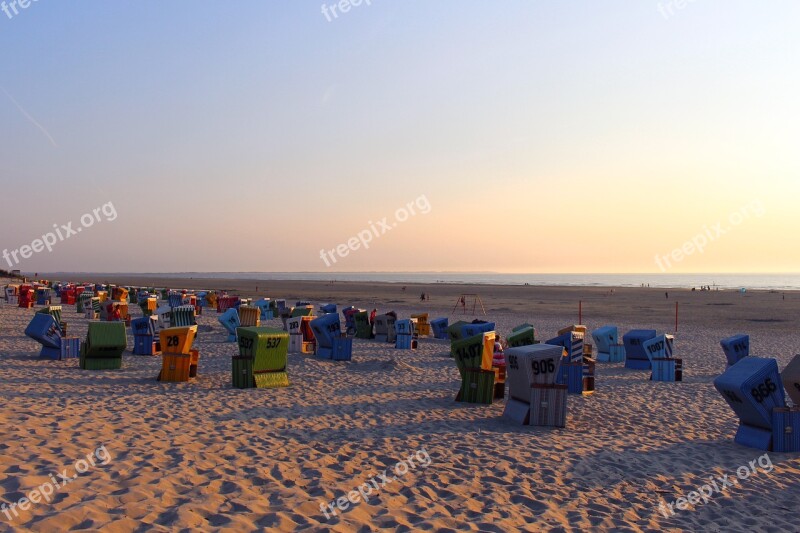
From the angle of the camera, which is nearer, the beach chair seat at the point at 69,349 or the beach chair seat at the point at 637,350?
the beach chair seat at the point at 69,349

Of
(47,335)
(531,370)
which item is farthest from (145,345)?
(531,370)

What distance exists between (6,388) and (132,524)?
7.69 m

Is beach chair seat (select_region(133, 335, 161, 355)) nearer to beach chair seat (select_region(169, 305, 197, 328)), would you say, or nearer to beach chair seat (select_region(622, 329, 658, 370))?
beach chair seat (select_region(169, 305, 197, 328))

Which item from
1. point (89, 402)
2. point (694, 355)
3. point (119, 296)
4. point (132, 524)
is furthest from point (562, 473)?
point (119, 296)

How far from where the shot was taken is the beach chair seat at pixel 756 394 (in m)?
8.82

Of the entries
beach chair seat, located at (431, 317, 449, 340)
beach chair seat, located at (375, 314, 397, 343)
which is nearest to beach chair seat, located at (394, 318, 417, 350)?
beach chair seat, located at (375, 314, 397, 343)

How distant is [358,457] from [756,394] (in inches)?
223

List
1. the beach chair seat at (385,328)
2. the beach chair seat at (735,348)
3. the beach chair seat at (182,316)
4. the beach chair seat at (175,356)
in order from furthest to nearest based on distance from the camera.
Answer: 1. the beach chair seat at (385,328)
2. the beach chair seat at (182,316)
3. the beach chair seat at (735,348)
4. the beach chair seat at (175,356)

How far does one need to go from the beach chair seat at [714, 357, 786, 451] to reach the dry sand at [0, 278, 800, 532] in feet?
1.03

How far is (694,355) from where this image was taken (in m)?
20.4

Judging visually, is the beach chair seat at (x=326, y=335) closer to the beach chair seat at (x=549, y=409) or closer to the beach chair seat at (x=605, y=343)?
the beach chair seat at (x=605, y=343)

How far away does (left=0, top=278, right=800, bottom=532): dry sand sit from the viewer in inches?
235

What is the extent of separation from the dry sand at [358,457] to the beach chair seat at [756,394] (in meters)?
0.32

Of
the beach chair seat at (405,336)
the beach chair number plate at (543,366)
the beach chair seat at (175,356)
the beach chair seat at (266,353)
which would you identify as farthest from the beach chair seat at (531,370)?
the beach chair seat at (405,336)
